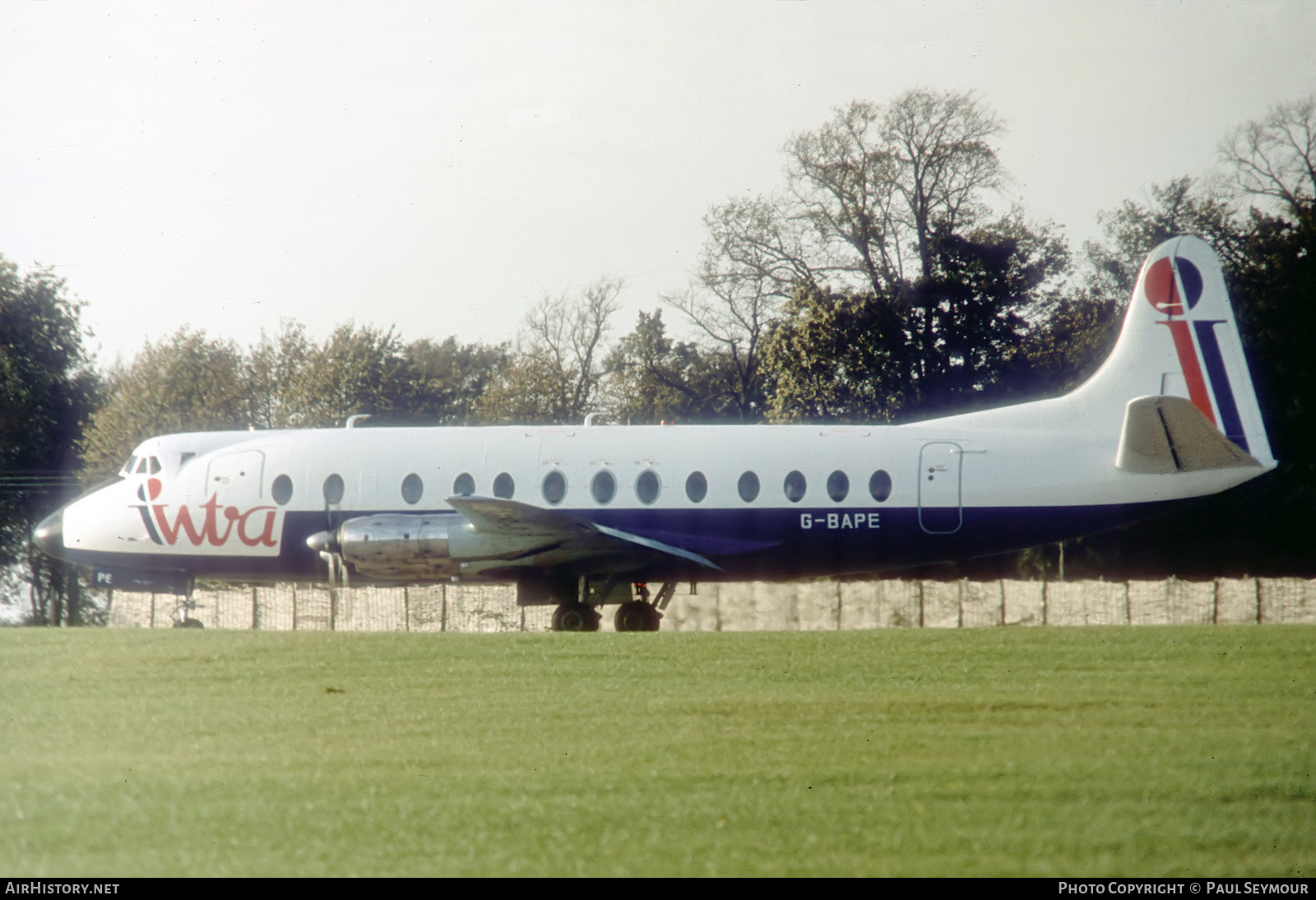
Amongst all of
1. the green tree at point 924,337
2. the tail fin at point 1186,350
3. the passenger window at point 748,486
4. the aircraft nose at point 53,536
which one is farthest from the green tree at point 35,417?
the tail fin at point 1186,350

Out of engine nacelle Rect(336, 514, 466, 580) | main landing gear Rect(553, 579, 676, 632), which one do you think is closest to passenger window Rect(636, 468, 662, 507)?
main landing gear Rect(553, 579, 676, 632)

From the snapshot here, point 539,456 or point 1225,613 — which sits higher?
point 539,456

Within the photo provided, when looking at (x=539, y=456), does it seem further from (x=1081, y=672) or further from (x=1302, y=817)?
(x=1302, y=817)

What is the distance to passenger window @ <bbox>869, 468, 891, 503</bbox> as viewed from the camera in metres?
24.2

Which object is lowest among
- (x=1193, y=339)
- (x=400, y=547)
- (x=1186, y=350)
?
(x=400, y=547)

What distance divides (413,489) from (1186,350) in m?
14.2

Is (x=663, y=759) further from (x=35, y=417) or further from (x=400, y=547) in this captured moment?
(x=35, y=417)

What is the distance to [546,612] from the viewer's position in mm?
39531

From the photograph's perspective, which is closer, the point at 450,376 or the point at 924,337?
the point at 924,337

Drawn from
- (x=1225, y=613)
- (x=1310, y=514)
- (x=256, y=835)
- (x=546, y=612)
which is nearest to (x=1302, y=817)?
(x=256, y=835)

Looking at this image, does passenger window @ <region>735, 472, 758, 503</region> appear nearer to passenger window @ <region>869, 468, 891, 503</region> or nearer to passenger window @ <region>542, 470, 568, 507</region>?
passenger window @ <region>869, 468, 891, 503</region>

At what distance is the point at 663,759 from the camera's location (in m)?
10.8

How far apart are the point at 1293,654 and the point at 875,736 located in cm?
727

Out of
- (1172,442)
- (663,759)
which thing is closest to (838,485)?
(1172,442)
